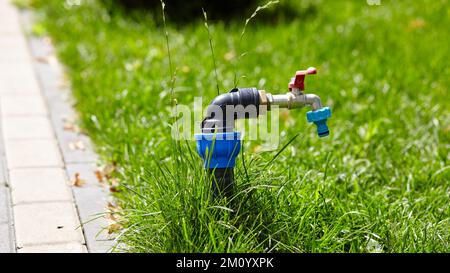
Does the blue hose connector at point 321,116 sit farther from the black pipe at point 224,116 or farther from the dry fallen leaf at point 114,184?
the dry fallen leaf at point 114,184

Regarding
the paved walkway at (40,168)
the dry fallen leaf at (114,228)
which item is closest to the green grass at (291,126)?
the dry fallen leaf at (114,228)

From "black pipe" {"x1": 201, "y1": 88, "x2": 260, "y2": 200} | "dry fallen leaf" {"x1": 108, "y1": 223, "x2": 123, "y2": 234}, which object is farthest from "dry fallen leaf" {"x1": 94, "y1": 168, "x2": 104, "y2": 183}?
"black pipe" {"x1": 201, "y1": 88, "x2": 260, "y2": 200}

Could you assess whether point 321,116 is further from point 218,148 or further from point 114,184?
point 114,184

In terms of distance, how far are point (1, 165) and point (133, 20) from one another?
2781 millimetres

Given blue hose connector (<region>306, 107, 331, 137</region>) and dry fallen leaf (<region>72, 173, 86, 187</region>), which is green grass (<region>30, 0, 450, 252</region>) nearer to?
dry fallen leaf (<region>72, 173, 86, 187</region>)

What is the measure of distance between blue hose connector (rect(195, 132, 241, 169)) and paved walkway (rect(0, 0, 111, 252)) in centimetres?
59

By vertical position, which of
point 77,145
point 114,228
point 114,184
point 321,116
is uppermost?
point 321,116

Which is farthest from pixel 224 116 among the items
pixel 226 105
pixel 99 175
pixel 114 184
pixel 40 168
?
pixel 40 168

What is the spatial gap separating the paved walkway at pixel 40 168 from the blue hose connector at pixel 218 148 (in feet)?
1.95

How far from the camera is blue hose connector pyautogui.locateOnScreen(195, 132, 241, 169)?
9.78 feet

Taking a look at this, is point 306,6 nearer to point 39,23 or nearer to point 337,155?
point 39,23

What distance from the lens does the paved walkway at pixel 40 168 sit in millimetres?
3264

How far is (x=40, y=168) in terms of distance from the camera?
400 cm

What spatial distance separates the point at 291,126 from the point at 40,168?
1542 mm
